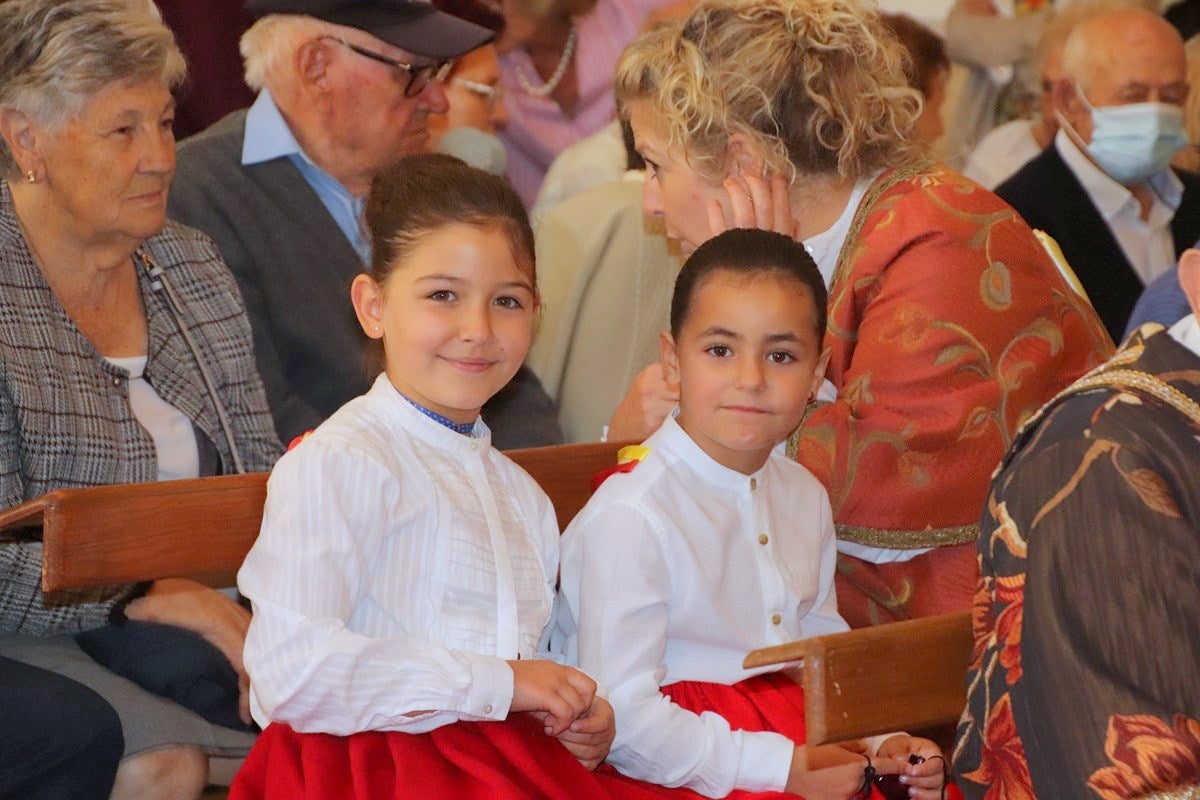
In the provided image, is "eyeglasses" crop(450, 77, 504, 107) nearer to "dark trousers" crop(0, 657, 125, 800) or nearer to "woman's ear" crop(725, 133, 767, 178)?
"woman's ear" crop(725, 133, 767, 178)

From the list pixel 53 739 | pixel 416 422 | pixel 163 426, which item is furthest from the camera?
pixel 163 426

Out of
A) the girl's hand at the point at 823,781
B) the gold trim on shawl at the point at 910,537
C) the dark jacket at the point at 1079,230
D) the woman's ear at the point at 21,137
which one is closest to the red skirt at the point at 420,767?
the girl's hand at the point at 823,781

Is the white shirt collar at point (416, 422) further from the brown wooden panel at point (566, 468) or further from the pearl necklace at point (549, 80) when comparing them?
the pearl necklace at point (549, 80)

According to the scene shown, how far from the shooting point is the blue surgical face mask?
4.38m

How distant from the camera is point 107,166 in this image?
98.9 inches

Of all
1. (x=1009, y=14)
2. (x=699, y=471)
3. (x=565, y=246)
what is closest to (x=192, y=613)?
(x=699, y=471)

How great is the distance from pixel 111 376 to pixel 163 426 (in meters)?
0.13

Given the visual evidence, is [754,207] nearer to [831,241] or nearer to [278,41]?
[831,241]

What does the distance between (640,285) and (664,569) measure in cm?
139

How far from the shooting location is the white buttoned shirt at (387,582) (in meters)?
1.75

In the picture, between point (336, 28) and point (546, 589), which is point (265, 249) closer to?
point (336, 28)

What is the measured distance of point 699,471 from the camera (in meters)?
2.07

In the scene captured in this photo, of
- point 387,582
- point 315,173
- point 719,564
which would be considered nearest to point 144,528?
point 387,582

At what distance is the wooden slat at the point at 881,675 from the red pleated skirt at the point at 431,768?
0.24 metres
